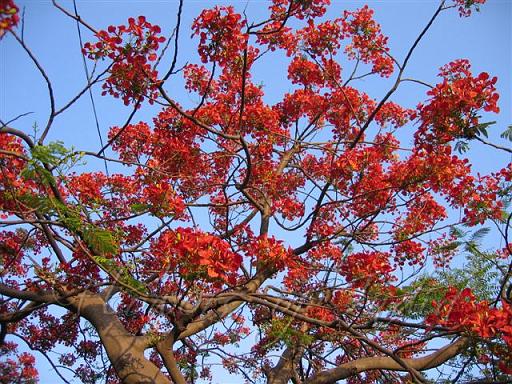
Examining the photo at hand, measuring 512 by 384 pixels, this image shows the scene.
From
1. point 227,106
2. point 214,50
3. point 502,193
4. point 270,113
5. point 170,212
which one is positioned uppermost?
point 227,106

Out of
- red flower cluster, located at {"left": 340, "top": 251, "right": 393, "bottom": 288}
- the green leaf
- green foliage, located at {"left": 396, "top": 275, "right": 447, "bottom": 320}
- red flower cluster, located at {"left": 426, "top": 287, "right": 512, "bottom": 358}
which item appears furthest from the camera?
red flower cluster, located at {"left": 340, "top": 251, "right": 393, "bottom": 288}

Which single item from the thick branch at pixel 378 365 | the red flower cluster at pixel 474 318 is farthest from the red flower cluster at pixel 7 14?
the thick branch at pixel 378 365

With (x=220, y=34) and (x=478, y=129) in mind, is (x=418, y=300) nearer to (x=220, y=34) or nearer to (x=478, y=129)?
(x=478, y=129)

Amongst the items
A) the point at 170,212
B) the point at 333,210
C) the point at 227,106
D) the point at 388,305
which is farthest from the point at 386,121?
the point at 170,212

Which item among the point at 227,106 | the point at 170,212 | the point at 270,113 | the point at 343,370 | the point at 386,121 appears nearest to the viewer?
the point at 170,212

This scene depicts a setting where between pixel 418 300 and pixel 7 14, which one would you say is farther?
pixel 418 300

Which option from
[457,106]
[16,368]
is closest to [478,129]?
[457,106]

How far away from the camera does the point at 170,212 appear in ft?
14.9

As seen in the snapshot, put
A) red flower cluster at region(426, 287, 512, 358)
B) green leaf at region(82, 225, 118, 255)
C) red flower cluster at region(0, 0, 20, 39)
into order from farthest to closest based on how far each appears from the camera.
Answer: green leaf at region(82, 225, 118, 255), red flower cluster at region(426, 287, 512, 358), red flower cluster at region(0, 0, 20, 39)

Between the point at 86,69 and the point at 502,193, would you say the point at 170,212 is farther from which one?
the point at 502,193

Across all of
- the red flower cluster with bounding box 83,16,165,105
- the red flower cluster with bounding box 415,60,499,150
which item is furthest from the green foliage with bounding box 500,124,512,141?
the red flower cluster with bounding box 83,16,165,105

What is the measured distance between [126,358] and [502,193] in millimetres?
4216

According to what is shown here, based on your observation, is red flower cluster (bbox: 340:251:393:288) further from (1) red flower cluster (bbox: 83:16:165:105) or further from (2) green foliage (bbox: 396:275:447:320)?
(1) red flower cluster (bbox: 83:16:165:105)

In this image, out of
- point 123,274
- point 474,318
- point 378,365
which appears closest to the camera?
point 474,318
